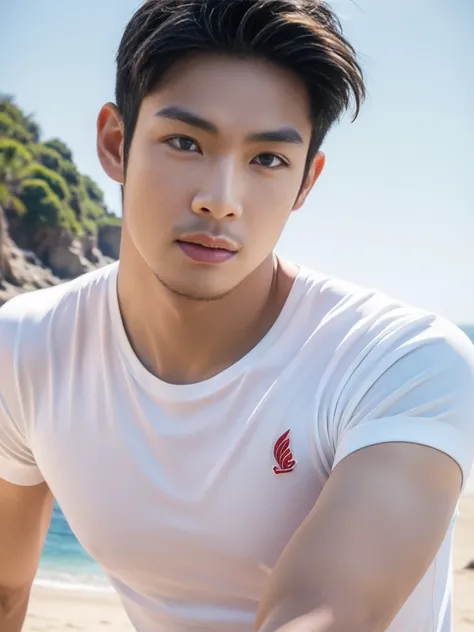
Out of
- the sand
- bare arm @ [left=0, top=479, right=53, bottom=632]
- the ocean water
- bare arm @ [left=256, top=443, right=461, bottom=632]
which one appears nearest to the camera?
bare arm @ [left=256, top=443, right=461, bottom=632]

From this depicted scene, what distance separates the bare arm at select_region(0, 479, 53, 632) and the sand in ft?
12.7

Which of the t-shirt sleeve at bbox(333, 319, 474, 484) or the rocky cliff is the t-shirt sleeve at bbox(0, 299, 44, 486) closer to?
the t-shirt sleeve at bbox(333, 319, 474, 484)

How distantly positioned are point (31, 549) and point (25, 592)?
12 cm

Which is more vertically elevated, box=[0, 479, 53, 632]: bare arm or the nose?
the nose

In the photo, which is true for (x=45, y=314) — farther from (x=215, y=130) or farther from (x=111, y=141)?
(x=215, y=130)

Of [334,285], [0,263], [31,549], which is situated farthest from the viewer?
[0,263]

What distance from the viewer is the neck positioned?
79.8 inches

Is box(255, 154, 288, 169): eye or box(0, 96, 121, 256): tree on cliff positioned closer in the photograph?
box(255, 154, 288, 169): eye

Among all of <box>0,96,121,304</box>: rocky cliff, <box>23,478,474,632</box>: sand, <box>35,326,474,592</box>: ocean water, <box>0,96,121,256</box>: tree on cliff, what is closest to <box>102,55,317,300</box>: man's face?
<box>23,478,474,632</box>: sand

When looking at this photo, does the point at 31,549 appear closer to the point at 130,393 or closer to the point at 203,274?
the point at 130,393

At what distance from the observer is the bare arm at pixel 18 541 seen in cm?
233

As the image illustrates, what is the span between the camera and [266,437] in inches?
72.9

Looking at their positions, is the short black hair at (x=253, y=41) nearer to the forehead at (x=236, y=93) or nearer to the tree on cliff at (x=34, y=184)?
the forehead at (x=236, y=93)

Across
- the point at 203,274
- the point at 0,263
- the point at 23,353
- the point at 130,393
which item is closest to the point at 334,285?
the point at 203,274
